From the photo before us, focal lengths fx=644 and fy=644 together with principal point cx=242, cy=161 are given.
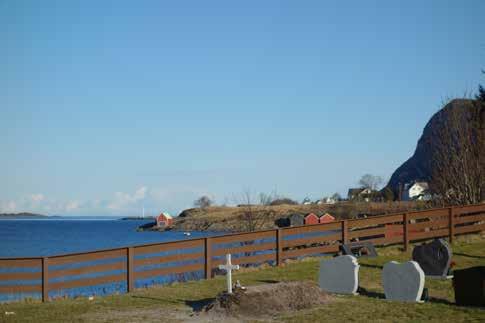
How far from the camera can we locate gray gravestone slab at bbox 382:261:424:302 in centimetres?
1375

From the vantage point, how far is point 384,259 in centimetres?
2062

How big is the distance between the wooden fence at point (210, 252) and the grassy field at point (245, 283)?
0.96 m

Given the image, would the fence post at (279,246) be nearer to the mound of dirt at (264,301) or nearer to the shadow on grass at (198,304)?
the shadow on grass at (198,304)

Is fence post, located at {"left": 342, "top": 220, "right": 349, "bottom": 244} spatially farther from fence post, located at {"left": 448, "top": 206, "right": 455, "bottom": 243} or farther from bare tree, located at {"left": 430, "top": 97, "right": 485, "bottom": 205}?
bare tree, located at {"left": 430, "top": 97, "right": 485, "bottom": 205}

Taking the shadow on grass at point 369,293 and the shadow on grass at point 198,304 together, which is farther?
the shadow on grass at point 369,293

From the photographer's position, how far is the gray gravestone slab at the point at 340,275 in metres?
15.2

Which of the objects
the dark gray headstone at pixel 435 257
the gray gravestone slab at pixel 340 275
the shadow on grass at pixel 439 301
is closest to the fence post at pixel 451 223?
the dark gray headstone at pixel 435 257

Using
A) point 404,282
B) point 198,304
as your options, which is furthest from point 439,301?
point 198,304

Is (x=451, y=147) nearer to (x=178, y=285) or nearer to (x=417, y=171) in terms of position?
(x=178, y=285)

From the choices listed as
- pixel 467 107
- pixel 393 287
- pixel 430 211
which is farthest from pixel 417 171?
pixel 393 287

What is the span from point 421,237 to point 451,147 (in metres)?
11.2

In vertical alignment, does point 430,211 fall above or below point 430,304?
above

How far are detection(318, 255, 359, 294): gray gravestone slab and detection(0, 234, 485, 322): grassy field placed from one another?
431 millimetres

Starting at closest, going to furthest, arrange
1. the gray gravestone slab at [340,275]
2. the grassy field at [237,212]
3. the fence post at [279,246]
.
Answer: the gray gravestone slab at [340,275] → the fence post at [279,246] → the grassy field at [237,212]
